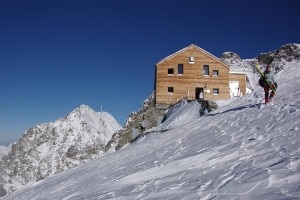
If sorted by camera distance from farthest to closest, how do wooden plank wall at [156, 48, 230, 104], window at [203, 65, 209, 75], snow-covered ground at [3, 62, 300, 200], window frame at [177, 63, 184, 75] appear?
1. window at [203, 65, 209, 75]
2. window frame at [177, 63, 184, 75]
3. wooden plank wall at [156, 48, 230, 104]
4. snow-covered ground at [3, 62, 300, 200]

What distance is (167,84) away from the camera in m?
47.9

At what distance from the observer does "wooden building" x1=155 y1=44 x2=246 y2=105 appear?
47.8m

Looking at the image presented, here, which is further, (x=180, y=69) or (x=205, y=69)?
(x=205, y=69)

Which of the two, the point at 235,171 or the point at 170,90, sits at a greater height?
the point at 170,90

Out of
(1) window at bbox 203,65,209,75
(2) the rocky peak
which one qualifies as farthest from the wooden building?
(2) the rocky peak

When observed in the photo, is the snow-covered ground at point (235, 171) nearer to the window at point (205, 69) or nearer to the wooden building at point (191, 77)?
the wooden building at point (191, 77)

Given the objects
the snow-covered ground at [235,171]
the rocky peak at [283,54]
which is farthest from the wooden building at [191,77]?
the rocky peak at [283,54]

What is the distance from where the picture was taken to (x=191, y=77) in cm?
4884

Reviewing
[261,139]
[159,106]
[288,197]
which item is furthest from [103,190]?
[159,106]

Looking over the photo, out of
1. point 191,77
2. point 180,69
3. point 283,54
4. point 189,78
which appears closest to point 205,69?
point 191,77

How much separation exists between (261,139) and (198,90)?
128ft

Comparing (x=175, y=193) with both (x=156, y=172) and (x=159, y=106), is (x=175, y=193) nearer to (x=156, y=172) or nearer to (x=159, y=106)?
(x=156, y=172)

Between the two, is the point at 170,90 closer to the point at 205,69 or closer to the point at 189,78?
the point at 189,78

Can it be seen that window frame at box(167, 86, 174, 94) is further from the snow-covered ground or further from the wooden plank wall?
the snow-covered ground
